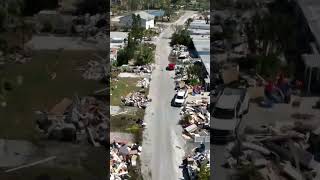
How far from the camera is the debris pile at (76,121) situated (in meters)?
3.60

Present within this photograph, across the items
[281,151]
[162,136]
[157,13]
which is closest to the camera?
[281,151]

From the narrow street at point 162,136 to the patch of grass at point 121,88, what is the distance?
0.72 ft

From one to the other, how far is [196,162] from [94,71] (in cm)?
129

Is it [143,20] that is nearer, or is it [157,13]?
[143,20]

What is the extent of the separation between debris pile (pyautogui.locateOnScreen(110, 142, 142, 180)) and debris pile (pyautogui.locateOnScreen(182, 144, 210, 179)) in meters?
0.37

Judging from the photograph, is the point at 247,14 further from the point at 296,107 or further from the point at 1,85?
the point at 1,85

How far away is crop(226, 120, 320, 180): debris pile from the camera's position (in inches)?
121

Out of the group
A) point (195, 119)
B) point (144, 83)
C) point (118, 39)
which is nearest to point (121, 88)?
point (144, 83)

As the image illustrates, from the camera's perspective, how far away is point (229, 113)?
3354mm

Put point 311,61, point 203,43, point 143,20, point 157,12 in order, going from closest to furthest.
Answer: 1. point 311,61
2. point 203,43
3. point 143,20
4. point 157,12

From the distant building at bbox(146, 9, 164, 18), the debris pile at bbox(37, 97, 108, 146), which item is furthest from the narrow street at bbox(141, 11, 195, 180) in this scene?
the distant building at bbox(146, 9, 164, 18)

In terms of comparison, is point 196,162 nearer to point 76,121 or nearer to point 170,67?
point 76,121

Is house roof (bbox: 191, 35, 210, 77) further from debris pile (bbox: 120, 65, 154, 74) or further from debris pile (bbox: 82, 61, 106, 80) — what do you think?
debris pile (bbox: 82, 61, 106, 80)

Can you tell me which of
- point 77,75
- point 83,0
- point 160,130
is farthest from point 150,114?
point 83,0
